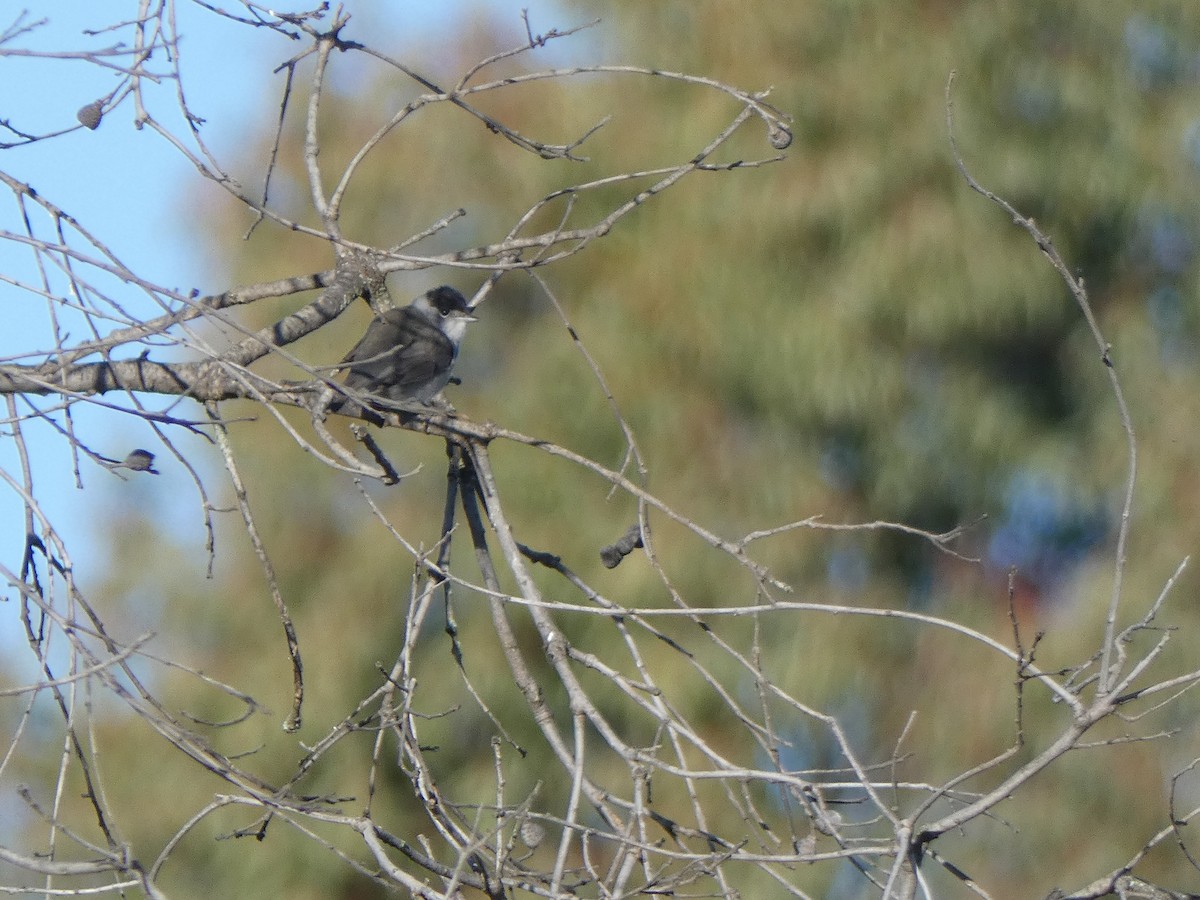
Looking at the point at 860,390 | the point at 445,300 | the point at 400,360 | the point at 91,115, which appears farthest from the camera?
the point at 860,390

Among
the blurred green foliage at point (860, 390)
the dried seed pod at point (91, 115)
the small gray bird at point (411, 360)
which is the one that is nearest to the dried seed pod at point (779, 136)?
the dried seed pod at point (91, 115)

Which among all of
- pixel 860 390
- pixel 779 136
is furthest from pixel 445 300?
pixel 779 136

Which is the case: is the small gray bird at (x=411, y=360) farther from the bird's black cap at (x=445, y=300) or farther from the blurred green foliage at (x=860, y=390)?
the blurred green foliage at (x=860, y=390)

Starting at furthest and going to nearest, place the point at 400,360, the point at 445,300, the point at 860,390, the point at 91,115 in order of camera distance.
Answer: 1. the point at 860,390
2. the point at 445,300
3. the point at 400,360
4. the point at 91,115

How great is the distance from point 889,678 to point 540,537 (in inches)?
87.2

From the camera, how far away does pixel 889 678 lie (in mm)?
9047

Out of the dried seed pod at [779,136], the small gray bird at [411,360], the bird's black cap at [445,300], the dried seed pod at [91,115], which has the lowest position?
the dried seed pod at [779,136]

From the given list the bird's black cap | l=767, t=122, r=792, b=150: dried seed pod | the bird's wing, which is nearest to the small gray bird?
the bird's wing

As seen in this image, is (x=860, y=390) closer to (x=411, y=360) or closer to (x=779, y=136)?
(x=411, y=360)

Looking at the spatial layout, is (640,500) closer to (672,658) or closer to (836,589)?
(672,658)

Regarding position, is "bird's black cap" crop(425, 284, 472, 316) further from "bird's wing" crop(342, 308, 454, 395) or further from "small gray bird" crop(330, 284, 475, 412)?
"bird's wing" crop(342, 308, 454, 395)

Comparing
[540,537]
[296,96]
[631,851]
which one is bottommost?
[631,851]

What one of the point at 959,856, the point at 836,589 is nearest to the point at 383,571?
the point at 836,589

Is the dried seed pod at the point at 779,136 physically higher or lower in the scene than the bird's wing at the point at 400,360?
lower
